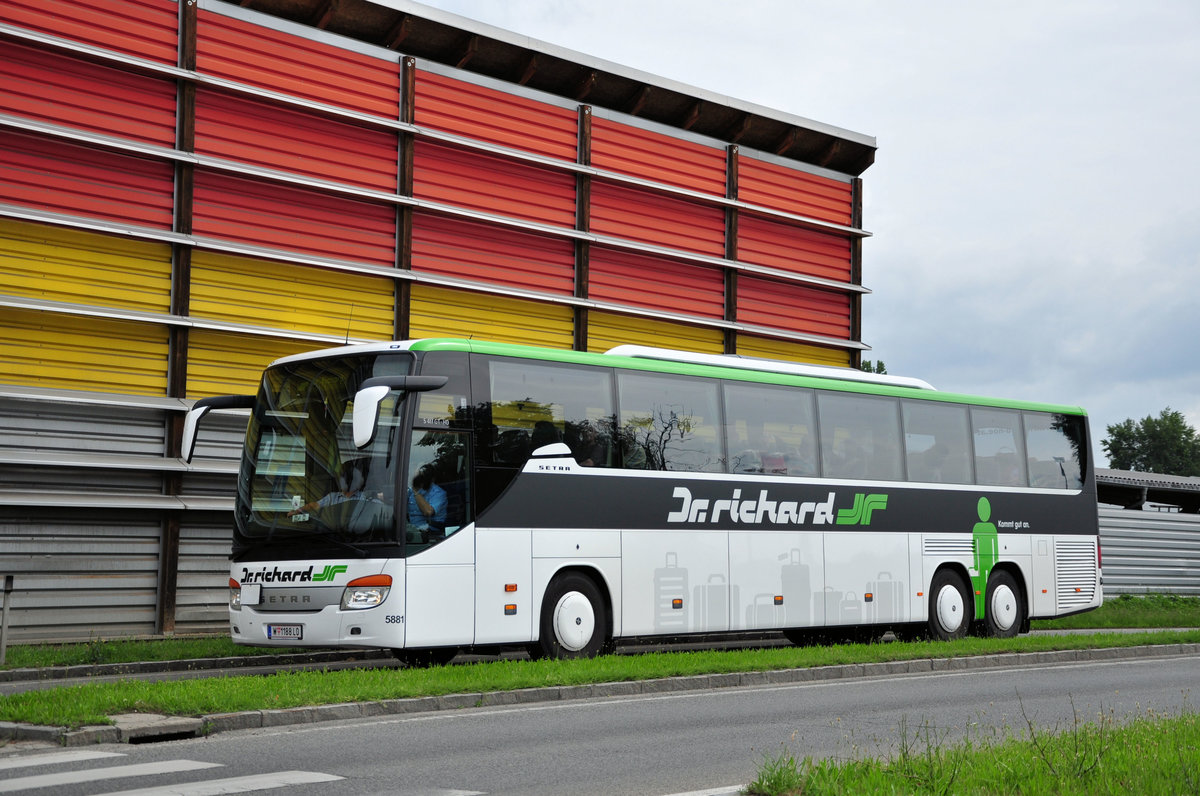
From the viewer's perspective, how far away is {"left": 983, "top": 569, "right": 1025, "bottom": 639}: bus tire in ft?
65.6

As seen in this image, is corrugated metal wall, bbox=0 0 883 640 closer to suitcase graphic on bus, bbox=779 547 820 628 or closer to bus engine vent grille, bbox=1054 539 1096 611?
suitcase graphic on bus, bbox=779 547 820 628

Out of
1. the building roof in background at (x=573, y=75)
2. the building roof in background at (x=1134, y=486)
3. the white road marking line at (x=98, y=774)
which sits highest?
the building roof in background at (x=573, y=75)

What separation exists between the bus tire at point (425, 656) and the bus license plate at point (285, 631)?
1.18 m

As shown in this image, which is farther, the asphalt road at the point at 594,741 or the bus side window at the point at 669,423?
the bus side window at the point at 669,423

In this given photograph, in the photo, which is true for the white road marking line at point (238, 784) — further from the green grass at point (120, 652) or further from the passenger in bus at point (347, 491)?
the green grass at point (120, 652)

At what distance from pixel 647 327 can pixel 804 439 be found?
8.14 m

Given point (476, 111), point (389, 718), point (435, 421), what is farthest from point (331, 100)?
point (389, 718)

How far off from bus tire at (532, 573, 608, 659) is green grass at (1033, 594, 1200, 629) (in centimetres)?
1212

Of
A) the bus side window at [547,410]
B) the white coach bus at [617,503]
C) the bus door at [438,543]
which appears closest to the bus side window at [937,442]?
the white coach bus at [617,503]

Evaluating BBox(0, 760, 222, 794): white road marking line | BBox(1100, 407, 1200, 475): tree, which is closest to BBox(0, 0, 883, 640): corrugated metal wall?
BBox(0, 760, 222, 794): white road marking line

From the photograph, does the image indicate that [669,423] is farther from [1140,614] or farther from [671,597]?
[1140,614]

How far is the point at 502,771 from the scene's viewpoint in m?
7.94

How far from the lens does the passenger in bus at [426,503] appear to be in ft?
44.9

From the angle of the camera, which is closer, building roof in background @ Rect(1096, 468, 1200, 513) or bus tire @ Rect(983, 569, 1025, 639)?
bus tire @ Rect(983, 569, 1025, 639)
